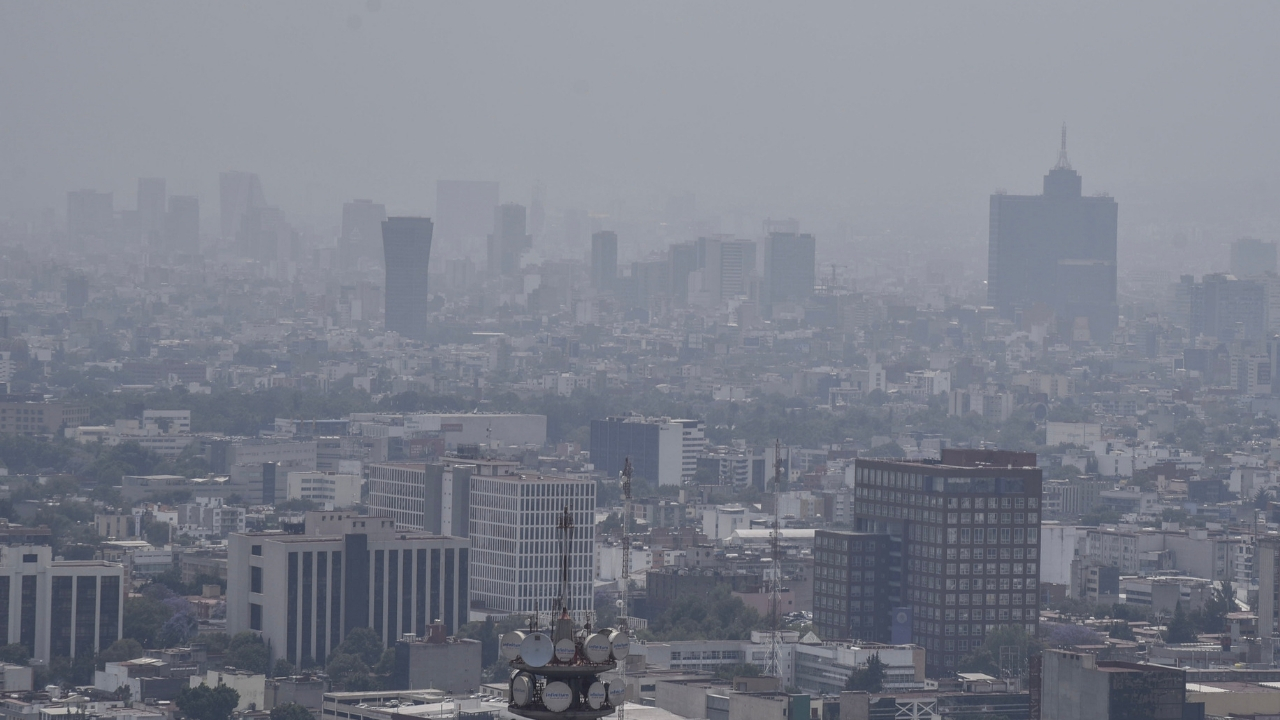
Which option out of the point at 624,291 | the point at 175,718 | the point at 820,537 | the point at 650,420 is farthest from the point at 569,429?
the point at 624,291

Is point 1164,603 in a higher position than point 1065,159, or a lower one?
lower

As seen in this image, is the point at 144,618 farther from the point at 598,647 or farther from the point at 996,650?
the point at 598,647

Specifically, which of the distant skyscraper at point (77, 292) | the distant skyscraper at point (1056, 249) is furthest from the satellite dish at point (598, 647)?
the distant skyscraper at point (1056, 249)

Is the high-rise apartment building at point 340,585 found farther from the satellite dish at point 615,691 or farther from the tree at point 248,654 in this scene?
the satellite dish at point 615,691

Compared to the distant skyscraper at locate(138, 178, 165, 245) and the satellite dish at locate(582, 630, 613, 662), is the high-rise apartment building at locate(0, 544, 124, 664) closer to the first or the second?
the satellite dish at locate(582, 630, 613, 662)

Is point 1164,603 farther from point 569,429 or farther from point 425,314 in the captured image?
point 425,314

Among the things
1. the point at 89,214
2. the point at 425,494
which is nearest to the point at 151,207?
the point at 89,214

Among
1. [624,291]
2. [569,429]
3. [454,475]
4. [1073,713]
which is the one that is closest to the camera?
[1073,713]
